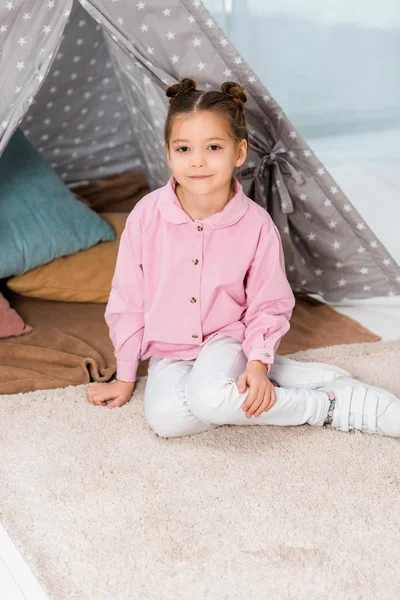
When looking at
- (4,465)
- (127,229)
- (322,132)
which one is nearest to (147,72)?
(127,229)

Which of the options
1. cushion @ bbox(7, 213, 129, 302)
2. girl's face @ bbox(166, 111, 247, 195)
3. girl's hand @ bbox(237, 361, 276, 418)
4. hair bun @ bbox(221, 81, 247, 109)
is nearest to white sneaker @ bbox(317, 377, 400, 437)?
girl's hand @ bbox(237, 361, 276, 418)

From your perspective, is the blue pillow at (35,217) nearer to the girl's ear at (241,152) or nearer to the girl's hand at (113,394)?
the girl's hand at (113,394)

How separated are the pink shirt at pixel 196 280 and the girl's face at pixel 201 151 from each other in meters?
0.09

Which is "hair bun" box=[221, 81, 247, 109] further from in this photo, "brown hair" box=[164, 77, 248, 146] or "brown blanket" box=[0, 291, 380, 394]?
"brown blanket" box=[0, 291, 380, 394]

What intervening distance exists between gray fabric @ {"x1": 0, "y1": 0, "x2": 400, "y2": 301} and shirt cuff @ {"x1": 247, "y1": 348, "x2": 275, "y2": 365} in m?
0.53

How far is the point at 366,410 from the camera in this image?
1.55m

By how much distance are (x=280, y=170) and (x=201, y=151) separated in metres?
0.53

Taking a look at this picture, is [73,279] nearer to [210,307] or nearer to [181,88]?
[210,307]

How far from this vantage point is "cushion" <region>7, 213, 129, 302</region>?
212cm

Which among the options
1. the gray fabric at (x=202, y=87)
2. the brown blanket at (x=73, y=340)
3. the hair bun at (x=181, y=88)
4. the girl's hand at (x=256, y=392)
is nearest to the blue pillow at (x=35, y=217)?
the brown blanket at (x=73, y=340)

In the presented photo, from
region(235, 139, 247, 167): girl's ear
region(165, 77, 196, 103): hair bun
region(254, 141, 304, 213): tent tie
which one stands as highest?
region(165, 77, 196, 103): hair bun

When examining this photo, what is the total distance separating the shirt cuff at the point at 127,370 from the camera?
5.55 ft

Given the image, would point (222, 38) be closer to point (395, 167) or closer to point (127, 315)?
point (127, 315)

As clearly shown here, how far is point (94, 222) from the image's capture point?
7.37 feet
